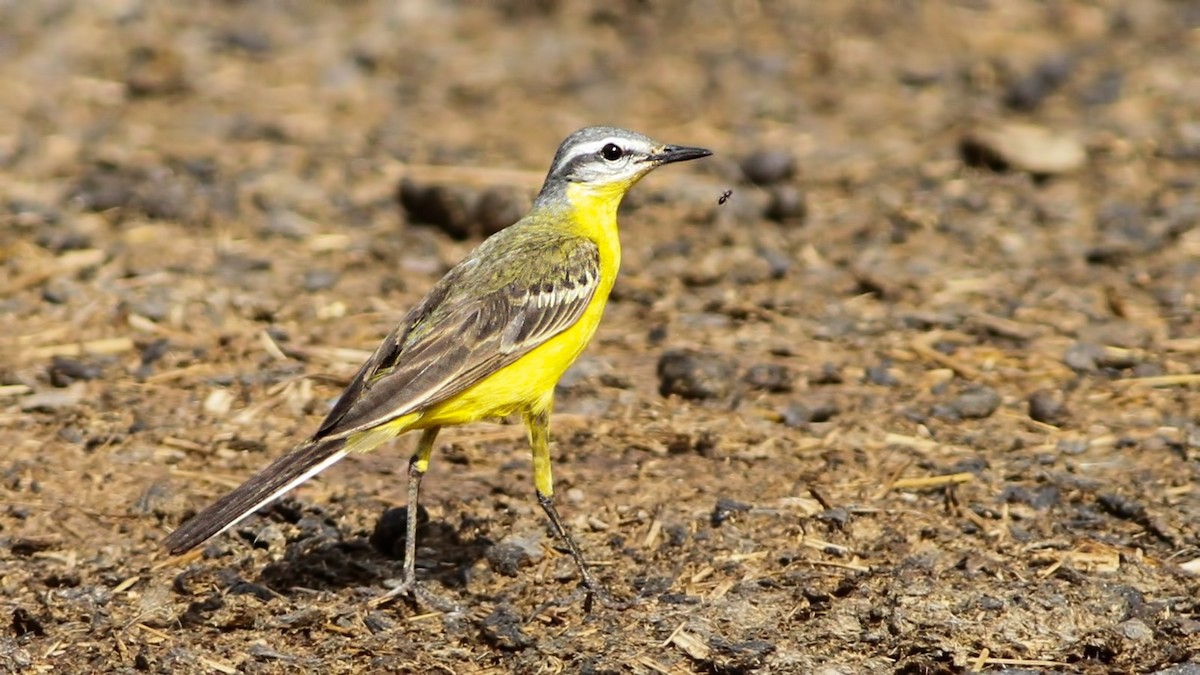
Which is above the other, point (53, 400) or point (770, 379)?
point (770, 379)

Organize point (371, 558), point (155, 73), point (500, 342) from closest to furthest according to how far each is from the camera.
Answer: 1. point (500, 342)
2. point (371, 558)
3. point (155, 73)

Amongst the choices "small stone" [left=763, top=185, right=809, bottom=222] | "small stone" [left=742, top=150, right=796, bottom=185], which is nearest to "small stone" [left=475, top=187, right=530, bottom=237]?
"small stone" [left=763, top=185, right=809, bottom=222]

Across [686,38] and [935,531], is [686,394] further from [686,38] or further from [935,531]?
[686,38]

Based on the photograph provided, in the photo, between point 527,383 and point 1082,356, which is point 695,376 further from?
point 1082,356

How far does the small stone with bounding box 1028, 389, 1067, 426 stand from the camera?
29.5 ft

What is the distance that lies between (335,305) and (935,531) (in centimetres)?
468

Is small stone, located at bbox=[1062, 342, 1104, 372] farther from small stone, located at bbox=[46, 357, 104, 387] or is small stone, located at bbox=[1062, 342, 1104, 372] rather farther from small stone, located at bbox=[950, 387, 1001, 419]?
small stone, located at bbox=[46, 357, 104, 387]

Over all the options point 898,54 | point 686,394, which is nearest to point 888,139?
point 898,54

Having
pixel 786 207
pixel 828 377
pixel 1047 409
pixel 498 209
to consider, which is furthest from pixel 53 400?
pixel 1047 409

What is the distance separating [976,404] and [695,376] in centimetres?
164

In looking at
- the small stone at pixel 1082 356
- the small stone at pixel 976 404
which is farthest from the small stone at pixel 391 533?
the small stone at pixel 1082 356

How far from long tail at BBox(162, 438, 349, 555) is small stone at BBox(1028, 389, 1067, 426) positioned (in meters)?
4.13

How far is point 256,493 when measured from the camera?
676cm

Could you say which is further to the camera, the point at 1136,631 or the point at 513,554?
the point at 513,554
